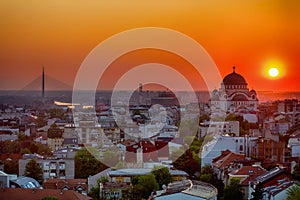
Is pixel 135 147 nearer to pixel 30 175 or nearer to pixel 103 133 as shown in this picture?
pixel 30 175

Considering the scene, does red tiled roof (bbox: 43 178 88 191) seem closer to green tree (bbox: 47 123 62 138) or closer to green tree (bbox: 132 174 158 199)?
green tree (bbox: 132 174 158 199)

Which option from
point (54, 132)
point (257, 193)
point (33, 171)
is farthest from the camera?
point (54, 132)

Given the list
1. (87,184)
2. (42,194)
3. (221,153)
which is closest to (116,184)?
(87,184)

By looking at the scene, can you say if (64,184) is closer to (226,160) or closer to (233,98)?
(226,160)

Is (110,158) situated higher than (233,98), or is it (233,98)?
(233,98)

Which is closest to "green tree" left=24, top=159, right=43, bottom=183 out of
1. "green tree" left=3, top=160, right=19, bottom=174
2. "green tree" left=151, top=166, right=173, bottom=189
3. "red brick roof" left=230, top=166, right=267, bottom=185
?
"green tree" left=3, top=160, right=19, bottom=174

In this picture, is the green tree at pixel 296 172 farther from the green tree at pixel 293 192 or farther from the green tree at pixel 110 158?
the green tree at pixel 110 158

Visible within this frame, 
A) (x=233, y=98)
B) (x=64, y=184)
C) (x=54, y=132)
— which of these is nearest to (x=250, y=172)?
(x=64, y=184)
